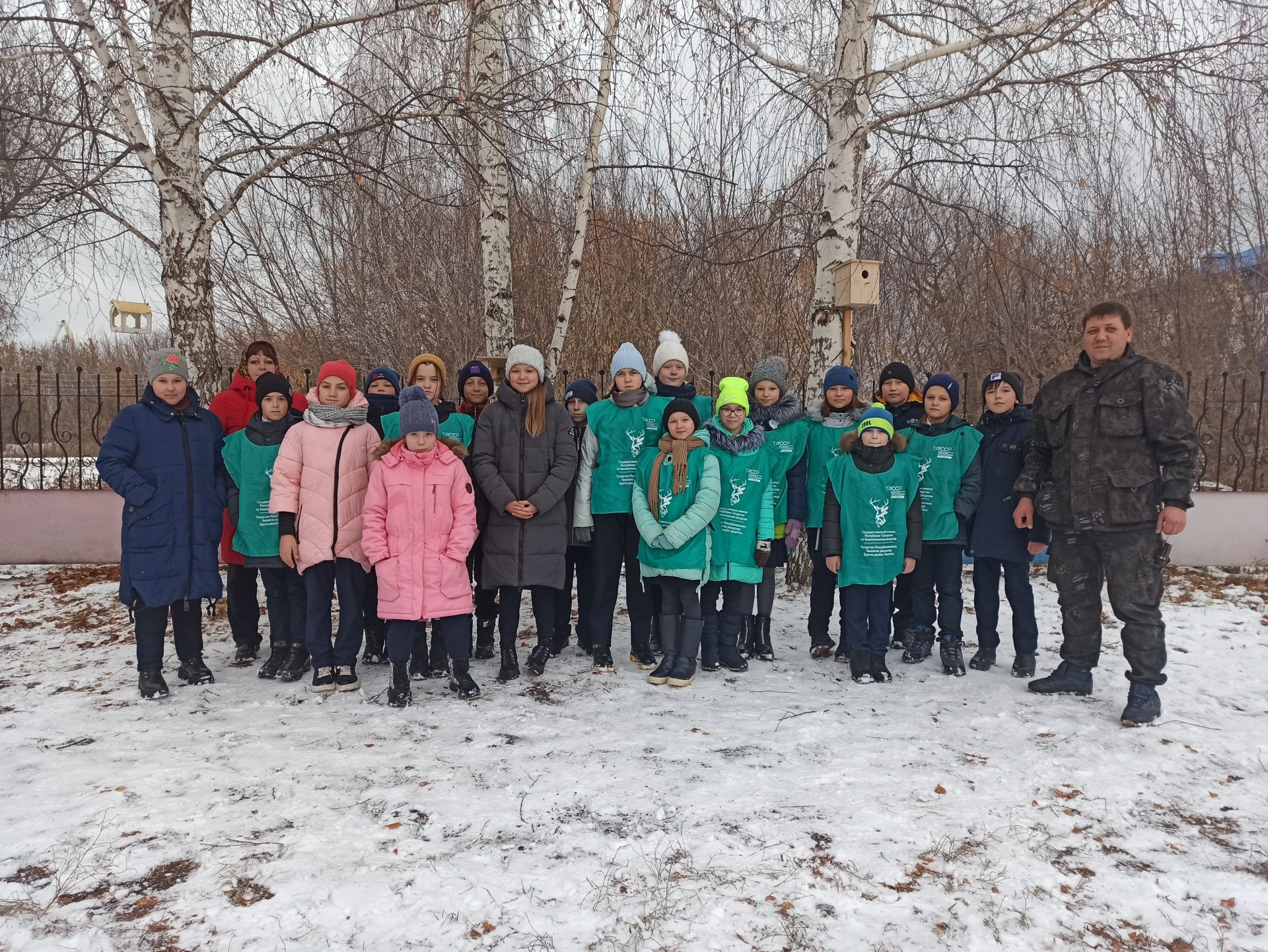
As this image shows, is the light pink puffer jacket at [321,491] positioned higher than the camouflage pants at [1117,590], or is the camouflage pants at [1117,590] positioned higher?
the light pink puffer jacket at [321,491]

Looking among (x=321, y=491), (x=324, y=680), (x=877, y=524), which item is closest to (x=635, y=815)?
(x=324, y=680)

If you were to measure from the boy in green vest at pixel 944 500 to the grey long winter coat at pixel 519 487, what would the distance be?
227cm

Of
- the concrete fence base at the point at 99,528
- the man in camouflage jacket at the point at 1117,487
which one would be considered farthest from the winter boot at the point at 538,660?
the concrete fence base at the point at 99,528

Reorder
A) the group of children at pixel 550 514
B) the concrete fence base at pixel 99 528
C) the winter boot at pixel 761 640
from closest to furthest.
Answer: the group of children at pixel 550 514
the winter boot at pixel 761 640
the concrete fence base at pixel 99 528

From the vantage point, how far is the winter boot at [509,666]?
4531 millimetres

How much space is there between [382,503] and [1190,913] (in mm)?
3812

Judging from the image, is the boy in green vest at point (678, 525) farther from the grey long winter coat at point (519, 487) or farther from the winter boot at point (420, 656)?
the winter boot at point (420, 656)

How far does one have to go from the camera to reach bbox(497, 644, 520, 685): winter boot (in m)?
4.53

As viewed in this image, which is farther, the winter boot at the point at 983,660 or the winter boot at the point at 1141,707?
the winter boot at the point at 983,660

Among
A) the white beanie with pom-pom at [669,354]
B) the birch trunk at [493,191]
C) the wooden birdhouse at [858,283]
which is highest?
the birch trunk at [493,191]

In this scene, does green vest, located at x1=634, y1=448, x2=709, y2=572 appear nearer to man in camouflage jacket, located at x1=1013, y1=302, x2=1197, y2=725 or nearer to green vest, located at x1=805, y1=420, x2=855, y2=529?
green vest, located at x1=805, y1=420, x2=855, y2=529

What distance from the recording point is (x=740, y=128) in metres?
6.83

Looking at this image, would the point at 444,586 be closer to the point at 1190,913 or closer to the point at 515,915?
the point at 515,915

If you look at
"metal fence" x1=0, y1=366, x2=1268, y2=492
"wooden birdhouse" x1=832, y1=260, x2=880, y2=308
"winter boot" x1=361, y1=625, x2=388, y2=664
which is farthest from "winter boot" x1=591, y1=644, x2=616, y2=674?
"metal fence" x1=0, y1=366, x2=1268, y2=492
